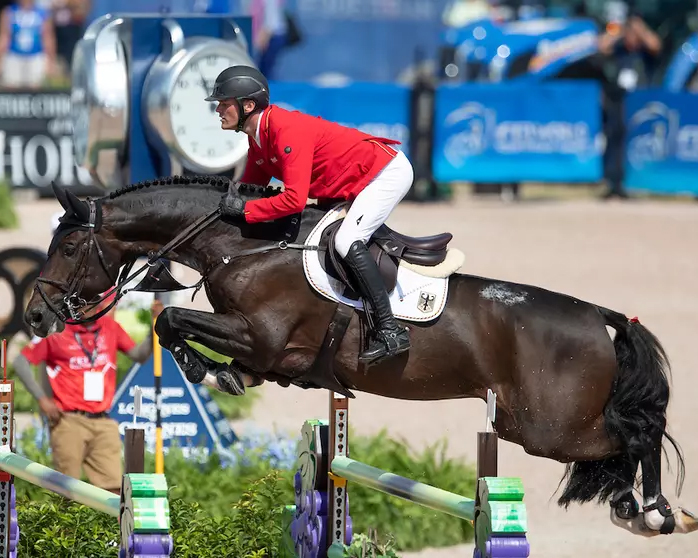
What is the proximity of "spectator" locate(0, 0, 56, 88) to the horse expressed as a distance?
47.4 feet

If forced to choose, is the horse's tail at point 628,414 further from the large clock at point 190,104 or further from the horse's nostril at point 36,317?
the large clock at point 190,104

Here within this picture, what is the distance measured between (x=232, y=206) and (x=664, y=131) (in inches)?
599

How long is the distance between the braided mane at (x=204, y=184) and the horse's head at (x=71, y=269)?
0.16m

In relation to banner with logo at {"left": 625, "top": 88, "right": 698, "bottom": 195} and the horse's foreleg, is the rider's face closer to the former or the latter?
the horse's foreleg

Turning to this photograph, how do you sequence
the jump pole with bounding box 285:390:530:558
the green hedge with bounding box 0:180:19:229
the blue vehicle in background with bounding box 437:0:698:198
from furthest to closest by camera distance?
the blue vehicle in background with bounding box 437:0:698:198, the green hedge with bounding box 0:180:19:229, the jump pole with bounding box 285:390:530:558

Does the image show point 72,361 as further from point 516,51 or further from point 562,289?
point 516,51

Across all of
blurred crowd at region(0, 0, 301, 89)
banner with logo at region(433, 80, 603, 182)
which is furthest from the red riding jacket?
blurred crowd at region(0, 0, 301, 89)

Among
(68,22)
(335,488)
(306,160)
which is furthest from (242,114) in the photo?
(68,22)

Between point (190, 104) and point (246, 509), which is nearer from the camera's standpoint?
point (246, 509)

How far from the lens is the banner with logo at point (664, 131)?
20438 mm

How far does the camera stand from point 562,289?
46.0ft

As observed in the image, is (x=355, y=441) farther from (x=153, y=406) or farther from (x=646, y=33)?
(x=646, y=33)

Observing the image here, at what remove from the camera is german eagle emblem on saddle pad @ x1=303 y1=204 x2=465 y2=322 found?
247 inches

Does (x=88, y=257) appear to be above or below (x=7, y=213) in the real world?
above
